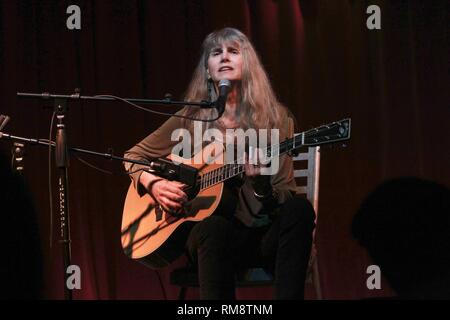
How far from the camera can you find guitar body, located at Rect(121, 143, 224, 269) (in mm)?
2797

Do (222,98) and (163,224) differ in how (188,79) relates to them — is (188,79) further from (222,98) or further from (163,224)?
(222,98)

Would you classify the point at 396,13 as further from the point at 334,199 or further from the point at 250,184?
the point at 250,184

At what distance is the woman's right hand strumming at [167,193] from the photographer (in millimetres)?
2824

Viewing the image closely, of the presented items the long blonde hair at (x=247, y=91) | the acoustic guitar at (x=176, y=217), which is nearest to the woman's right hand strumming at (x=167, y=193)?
the acoustic guitar at (x=176, y=217)

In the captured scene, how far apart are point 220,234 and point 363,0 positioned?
170cm

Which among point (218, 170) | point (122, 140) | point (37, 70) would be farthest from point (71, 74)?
point (218, 170)

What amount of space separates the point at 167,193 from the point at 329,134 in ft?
2.42

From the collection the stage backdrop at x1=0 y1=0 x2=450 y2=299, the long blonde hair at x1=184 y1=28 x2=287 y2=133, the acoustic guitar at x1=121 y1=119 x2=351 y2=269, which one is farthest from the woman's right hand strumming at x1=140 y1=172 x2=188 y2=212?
the stage backdrop at x1=0 y1=0 x2=450 y2=299

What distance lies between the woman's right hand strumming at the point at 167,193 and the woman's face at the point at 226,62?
54 cm

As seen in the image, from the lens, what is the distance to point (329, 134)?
247cm

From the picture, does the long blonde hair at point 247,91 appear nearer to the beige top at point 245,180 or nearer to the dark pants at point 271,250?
the beige top at point 245,180

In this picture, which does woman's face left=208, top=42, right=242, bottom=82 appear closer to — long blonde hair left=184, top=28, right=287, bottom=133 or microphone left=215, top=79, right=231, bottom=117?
long blonde hair left=184, top=28, right=287, bottom=133

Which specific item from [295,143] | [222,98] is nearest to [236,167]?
[295,143]

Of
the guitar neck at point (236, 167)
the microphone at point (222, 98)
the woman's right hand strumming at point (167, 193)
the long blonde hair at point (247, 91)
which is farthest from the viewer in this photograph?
the long blonde hair at point (247, 91)
